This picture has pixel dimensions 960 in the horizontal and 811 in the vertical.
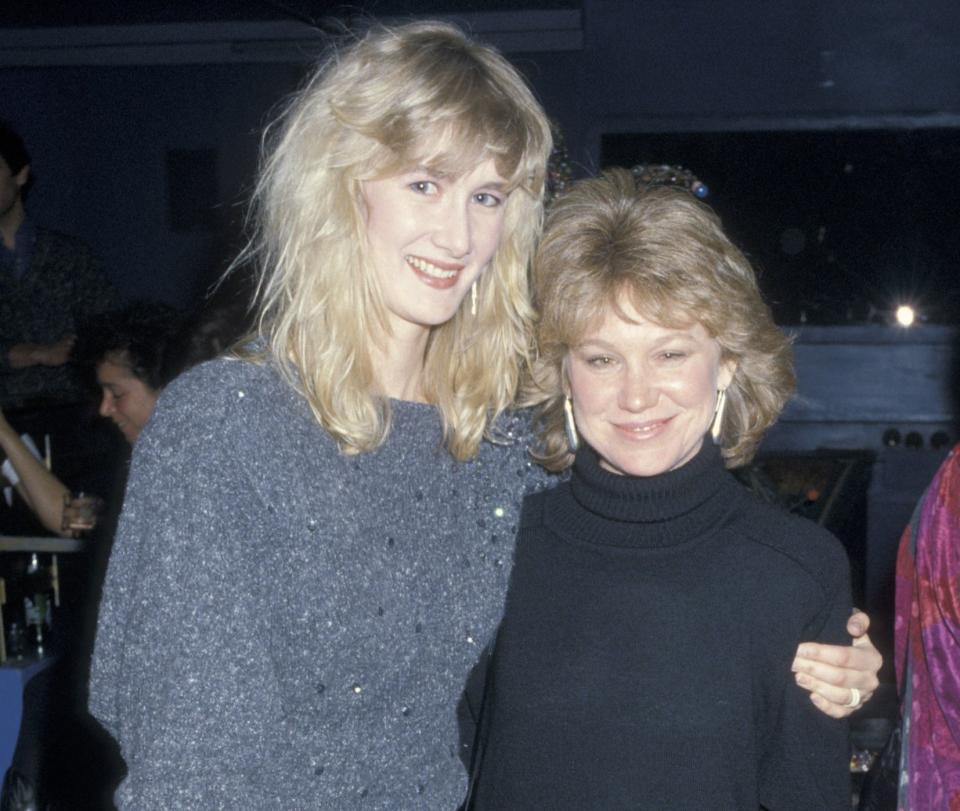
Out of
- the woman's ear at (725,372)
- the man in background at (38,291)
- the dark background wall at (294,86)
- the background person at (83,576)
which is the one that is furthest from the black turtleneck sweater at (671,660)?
the dark background wall at (294,86)

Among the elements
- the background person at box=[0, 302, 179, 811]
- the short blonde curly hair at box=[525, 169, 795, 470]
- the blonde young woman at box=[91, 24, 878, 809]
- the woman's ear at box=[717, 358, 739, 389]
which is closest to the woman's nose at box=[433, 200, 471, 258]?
the blonde young woman at box=[91, 24, 878, 809]

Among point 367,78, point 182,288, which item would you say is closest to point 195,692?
point 367,78

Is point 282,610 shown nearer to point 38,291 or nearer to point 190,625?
point 190,625

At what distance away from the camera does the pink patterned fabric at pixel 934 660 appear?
63.1 inches

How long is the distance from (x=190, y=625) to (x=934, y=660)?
3.31 ft

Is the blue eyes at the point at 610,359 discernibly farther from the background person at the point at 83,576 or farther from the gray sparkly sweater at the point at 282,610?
the background person at the point at 83,576

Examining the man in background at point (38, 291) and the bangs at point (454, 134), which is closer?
the bangs at point (454, 134)

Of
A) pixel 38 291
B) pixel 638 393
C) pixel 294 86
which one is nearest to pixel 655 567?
pixel 638 393

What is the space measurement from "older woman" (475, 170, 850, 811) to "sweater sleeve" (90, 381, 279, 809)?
359mm

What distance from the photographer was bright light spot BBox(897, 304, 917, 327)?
6.16 m

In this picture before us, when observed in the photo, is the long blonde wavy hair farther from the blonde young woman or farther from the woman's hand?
the woman's hand

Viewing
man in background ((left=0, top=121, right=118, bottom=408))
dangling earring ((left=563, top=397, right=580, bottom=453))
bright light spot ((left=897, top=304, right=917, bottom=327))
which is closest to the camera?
dangling earring ((left=563, top=397, right=580, bottom=453))

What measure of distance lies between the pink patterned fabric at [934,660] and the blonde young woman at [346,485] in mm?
224

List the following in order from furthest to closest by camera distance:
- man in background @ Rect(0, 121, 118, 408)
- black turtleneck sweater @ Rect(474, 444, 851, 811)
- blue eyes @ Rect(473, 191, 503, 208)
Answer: man in background @ Rect(0, 121, 118, 408), blue eyes @ Rect(473, 191, 503, 208), black turtleneck sweater @ Rect(474, 444, 851, 811)
